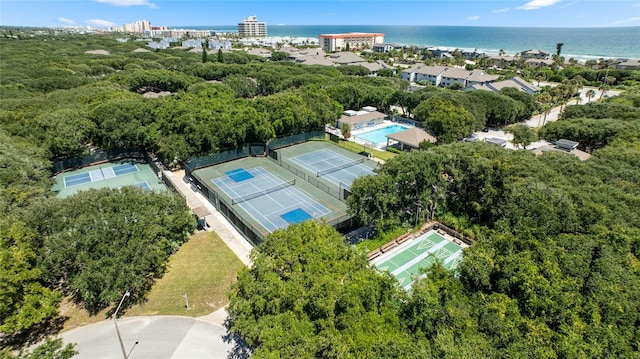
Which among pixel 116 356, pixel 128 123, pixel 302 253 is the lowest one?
pixel 116 356

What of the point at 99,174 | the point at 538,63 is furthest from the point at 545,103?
the point at 99,174

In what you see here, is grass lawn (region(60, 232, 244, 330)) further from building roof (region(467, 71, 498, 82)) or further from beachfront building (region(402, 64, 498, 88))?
building roof (region(467, 71, 498, 82))

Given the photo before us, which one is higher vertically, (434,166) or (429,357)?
(434,166)

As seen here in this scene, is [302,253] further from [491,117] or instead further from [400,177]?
[491,117]

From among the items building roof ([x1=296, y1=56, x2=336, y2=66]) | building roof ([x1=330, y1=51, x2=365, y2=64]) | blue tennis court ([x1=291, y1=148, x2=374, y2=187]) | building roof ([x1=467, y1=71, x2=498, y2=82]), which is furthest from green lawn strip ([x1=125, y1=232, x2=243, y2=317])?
building roof ([x1=330, y1=51, x2=365, y2=64])

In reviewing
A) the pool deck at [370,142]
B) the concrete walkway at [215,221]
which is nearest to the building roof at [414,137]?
the pool deck at [370,142]

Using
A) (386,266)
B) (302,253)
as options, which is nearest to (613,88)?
(386,266)

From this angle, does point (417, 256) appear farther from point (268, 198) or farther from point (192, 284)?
point (192, 284)
